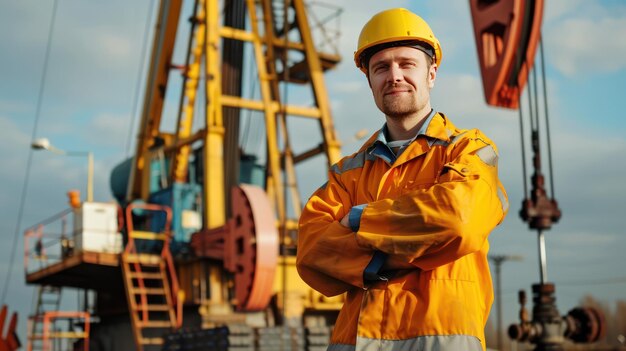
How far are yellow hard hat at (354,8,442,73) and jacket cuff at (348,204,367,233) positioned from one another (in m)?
0.58

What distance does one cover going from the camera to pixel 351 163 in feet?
10.5

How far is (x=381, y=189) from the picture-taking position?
9.79ft

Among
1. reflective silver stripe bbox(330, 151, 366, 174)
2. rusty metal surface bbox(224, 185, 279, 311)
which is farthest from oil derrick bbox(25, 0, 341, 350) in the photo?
reflective silver stripe bbox(330, 151, 366, 174)

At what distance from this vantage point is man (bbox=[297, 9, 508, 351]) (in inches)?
106

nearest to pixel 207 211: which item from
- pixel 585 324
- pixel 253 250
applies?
pixel 253 250

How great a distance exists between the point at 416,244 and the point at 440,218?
0.11 metres

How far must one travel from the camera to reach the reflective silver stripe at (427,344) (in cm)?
265

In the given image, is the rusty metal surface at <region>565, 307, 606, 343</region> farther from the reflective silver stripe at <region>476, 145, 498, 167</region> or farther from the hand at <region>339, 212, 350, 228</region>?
the hand at <region>339, 212, 350, 228</region>

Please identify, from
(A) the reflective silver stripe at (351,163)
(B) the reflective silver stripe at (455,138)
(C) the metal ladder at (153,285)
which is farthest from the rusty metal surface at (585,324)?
(C) the metal ladder at (153,285)

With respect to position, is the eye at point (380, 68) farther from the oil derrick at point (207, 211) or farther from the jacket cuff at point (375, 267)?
the oil derrick at point (207, 211)

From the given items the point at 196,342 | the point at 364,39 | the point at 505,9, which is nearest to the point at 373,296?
the point at 364,39

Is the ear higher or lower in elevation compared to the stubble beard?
higher

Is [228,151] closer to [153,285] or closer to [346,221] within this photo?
[153,285]

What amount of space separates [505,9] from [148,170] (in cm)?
1060
